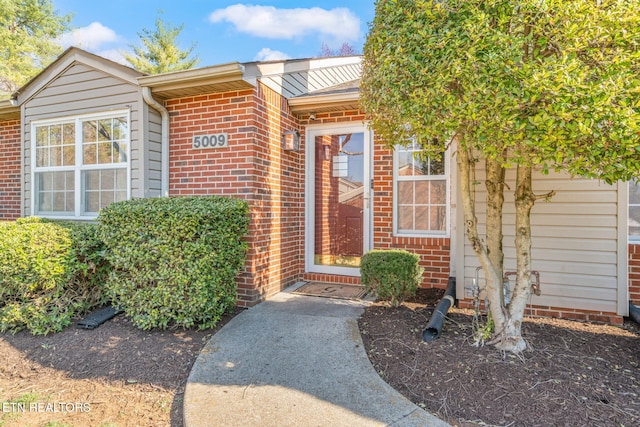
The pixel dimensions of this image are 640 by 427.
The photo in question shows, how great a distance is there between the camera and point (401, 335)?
3184 millimetres

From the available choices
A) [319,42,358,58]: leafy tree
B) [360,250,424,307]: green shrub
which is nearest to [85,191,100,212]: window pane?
[360,250,424,307]: green shrub

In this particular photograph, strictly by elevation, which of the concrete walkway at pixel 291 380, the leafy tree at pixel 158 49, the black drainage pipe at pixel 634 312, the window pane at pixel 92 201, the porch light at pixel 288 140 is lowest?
the concrete walkway at pixel 291 380

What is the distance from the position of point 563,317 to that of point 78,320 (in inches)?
204

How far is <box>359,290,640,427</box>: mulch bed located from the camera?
213 centimetres

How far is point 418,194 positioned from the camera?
4.82 m

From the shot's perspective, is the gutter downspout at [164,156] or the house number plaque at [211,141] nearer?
the house number plaque at [211,141]

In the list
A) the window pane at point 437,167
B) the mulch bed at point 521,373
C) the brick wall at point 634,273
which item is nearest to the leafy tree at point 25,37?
the window pane at point 437,167

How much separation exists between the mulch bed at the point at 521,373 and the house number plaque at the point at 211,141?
2673mm

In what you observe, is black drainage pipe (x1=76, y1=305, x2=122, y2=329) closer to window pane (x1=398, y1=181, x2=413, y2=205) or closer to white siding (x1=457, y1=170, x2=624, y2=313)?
window pane (x1=398, y1=181, x2=413, y2=205)

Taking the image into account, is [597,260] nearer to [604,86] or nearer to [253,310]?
[604,86]

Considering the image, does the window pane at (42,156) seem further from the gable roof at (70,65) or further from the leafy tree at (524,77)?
the leafy tree at (524,77)

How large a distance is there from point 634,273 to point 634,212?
2.23 ft

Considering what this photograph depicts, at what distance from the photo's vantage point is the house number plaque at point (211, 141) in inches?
169

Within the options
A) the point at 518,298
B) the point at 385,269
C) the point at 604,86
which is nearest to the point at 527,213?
the point at 518,298
